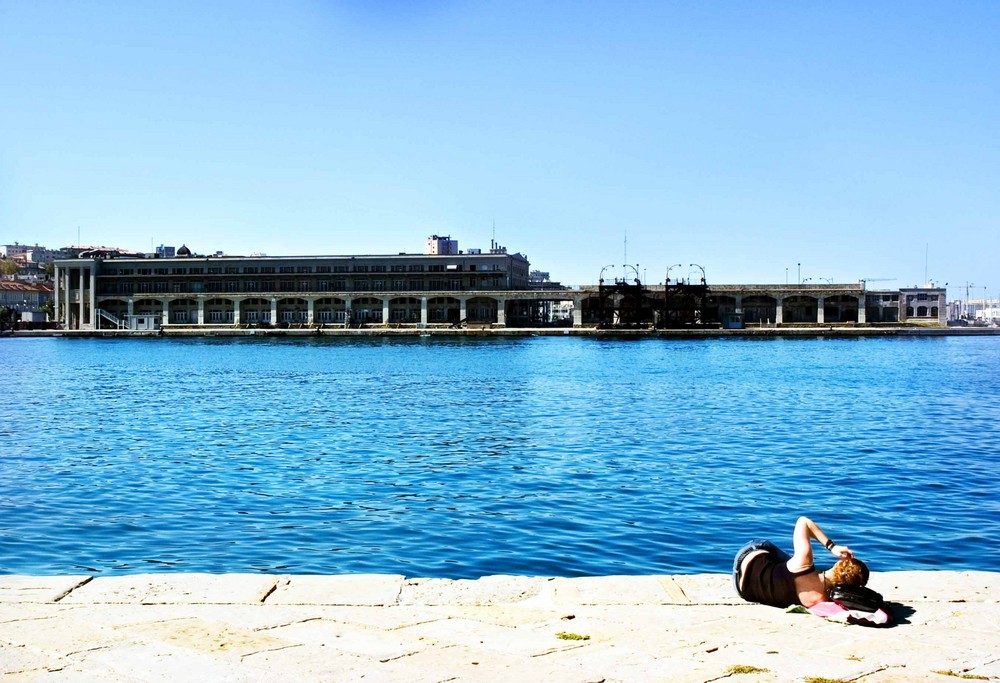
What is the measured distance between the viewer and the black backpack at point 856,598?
1037 cm

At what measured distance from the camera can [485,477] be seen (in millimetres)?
26562

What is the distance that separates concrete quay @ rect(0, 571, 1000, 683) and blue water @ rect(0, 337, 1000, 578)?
438 centimetres

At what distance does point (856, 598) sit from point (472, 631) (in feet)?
13.0

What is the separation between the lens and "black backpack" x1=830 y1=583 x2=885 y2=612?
10367 millimetres

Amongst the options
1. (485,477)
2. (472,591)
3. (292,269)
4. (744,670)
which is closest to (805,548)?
(744,670)

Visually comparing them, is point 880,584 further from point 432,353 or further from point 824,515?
point 432,353

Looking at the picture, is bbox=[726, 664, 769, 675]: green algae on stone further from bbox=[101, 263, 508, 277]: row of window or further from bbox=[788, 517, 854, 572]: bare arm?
bbox=[101, 263, 508, 277]: row of window

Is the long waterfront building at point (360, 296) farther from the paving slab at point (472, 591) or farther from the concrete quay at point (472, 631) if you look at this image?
the concrete quay at point (472, 631)

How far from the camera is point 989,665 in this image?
893 centimetres

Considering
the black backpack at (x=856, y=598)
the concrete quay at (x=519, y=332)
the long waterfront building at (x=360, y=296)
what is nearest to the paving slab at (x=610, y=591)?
the black backpack at (x=856, y=598)

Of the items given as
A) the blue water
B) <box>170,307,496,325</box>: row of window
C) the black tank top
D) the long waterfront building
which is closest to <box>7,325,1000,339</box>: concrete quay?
the long waterfront building

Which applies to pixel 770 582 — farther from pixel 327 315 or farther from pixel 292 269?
pixel 292 269

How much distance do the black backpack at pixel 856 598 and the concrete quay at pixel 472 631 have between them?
29 centimetres

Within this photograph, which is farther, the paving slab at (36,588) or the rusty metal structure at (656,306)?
the rusty metal structure at (656,306)
